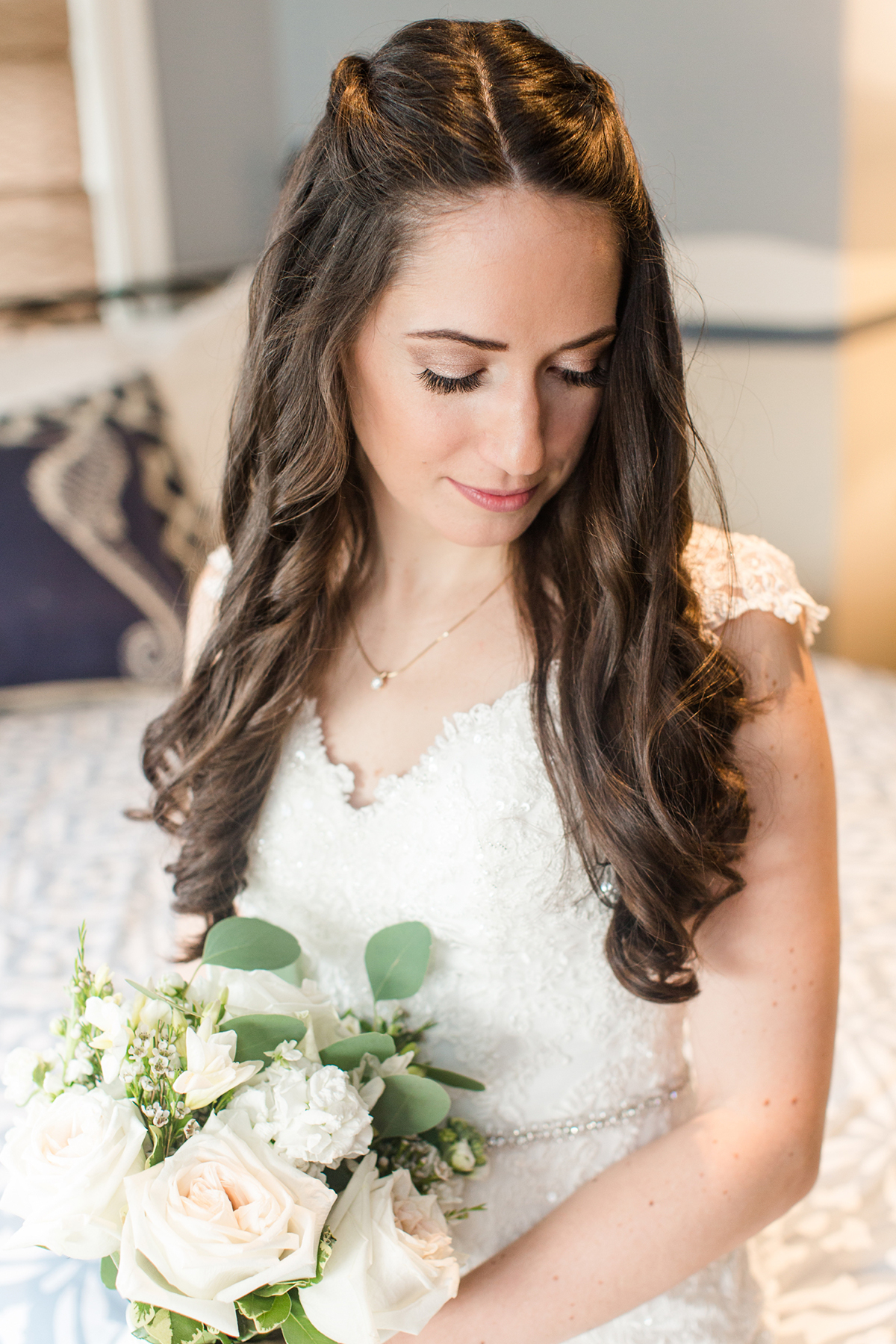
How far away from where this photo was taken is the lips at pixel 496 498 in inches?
38.9

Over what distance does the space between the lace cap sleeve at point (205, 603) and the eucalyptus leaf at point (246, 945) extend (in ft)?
1.37

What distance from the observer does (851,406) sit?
285 cm

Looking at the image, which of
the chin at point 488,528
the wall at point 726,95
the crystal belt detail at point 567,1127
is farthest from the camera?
the wall at point 726,95

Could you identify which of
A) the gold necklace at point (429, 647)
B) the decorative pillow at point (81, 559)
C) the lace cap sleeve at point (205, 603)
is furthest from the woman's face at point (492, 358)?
the decorative pillow at point (81, 559)

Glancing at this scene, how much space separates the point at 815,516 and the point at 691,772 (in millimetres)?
2151

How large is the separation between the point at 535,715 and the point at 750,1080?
0.37 metres

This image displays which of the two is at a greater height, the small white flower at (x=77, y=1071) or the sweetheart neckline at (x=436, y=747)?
the sweetheart neckline at (x=436, y=747)

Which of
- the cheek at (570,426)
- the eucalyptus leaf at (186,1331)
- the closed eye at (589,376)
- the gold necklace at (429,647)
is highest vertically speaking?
the closed eye at (589,376)

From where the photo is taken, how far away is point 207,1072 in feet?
2.43

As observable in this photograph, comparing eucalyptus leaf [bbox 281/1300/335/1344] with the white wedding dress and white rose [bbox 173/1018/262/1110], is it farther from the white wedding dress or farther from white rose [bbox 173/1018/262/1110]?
the white wedding dress

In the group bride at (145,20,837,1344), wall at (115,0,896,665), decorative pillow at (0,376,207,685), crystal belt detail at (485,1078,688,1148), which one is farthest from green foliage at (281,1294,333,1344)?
wall at (115,0,896,665)

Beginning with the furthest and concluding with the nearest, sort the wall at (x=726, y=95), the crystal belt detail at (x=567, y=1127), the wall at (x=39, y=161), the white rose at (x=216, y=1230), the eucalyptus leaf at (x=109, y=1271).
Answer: the wall at (x=39, y=161) < the wall at (x=726, y=95) < the crystal belt detail at (x=567, y=1127) < the eucalyptus leaf at (x=109, y=1271) < the white rose at (x=216, y=1230)

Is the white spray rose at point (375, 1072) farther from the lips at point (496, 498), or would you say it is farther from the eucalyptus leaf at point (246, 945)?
the lips at point (496, 498)

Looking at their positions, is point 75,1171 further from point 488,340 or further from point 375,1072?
point 488,340
